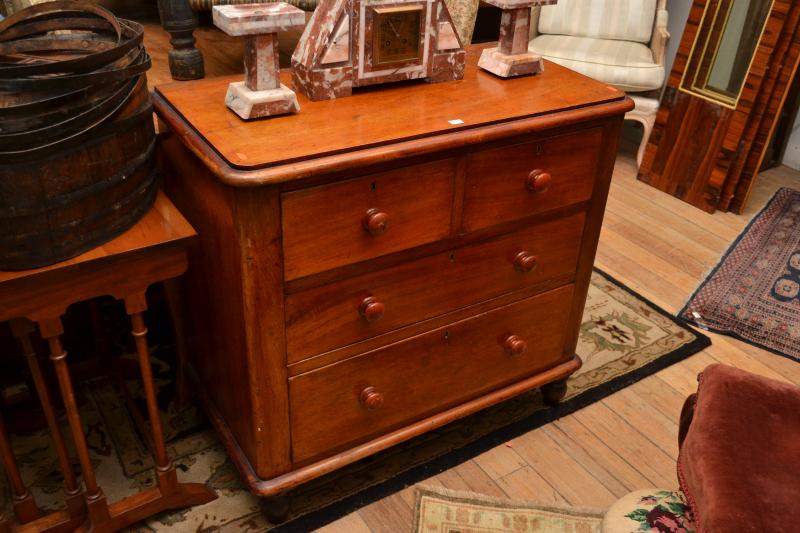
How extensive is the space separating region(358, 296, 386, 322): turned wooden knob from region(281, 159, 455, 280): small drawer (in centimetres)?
11

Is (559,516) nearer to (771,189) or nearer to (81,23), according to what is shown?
(81,23)

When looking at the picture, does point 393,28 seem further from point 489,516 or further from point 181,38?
point 489,516

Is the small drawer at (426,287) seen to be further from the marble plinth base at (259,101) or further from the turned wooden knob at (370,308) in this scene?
the marble plinth base at (259,101)

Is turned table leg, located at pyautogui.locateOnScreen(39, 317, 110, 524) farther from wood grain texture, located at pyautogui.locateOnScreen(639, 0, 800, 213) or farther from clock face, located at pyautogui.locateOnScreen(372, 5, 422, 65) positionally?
wood grain texture, located at pyautogui.locateOnScreen(639, 0, 800, 213)

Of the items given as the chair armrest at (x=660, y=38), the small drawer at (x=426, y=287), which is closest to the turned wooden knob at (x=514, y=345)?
the small drawer at (x=426, y=287)

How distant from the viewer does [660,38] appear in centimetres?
350

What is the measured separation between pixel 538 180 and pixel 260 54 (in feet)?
2.16

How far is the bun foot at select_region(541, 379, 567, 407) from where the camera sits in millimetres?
2191

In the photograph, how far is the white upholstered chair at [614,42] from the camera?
3465 mm

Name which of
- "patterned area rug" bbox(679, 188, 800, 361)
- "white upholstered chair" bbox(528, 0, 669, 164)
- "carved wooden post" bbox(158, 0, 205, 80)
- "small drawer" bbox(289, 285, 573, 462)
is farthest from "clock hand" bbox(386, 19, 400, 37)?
"white upholstered chair" bbox(528, 0, 669, 164)

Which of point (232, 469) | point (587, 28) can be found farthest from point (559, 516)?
point (587, 28)

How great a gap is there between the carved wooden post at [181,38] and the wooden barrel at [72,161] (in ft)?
2.59

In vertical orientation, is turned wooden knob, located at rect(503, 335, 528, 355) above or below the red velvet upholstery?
below

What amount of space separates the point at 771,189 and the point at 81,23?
10.4 ft
